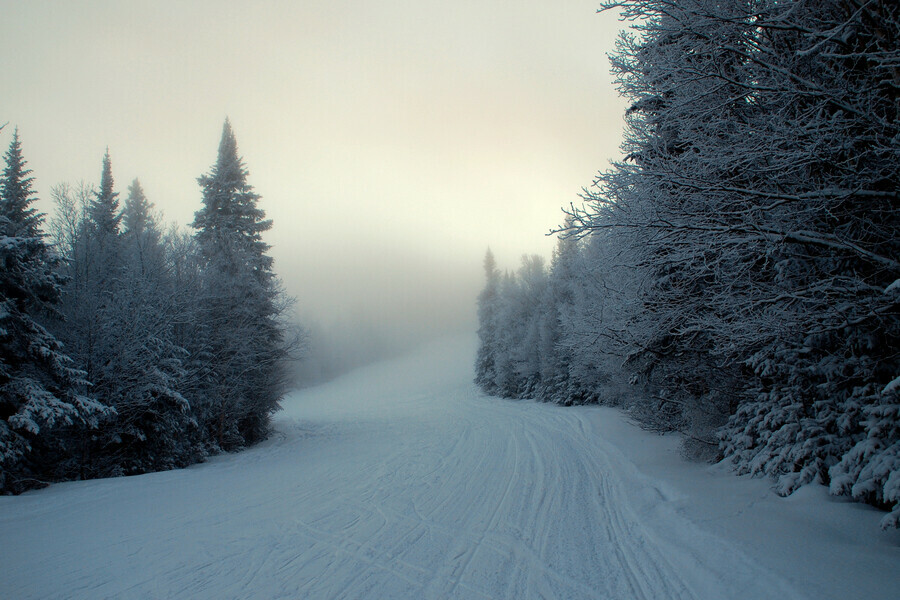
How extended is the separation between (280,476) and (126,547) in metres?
4.28

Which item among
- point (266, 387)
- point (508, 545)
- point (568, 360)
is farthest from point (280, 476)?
point (568, 360)

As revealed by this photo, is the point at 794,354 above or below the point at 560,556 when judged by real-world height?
→ above

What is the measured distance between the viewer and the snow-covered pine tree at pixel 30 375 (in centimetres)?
766

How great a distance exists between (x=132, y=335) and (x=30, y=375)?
7.76 feet

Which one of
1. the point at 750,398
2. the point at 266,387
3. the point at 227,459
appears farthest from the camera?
the point at 266,387

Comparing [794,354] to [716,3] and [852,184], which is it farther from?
[716,3]

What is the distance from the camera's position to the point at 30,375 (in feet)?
28.1

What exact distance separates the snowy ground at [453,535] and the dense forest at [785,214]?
77cm

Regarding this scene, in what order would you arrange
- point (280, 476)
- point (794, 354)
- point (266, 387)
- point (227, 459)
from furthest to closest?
1. point (266, 387)
2. point (227, 459)
3. point (280, 476)
4. point (794, 354)

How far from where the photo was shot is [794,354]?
5.71m

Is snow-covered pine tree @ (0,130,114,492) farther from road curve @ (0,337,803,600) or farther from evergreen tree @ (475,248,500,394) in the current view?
evergreen tree @ (475,248,500,394)

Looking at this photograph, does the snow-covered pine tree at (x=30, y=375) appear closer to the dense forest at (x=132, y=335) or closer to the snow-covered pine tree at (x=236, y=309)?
the dense forest at (x=132, y=335)

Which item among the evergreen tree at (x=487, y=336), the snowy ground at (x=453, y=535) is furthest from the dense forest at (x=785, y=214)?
the evergreen tree at (x=487, y=336)

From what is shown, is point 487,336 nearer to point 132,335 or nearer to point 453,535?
point 132,335
